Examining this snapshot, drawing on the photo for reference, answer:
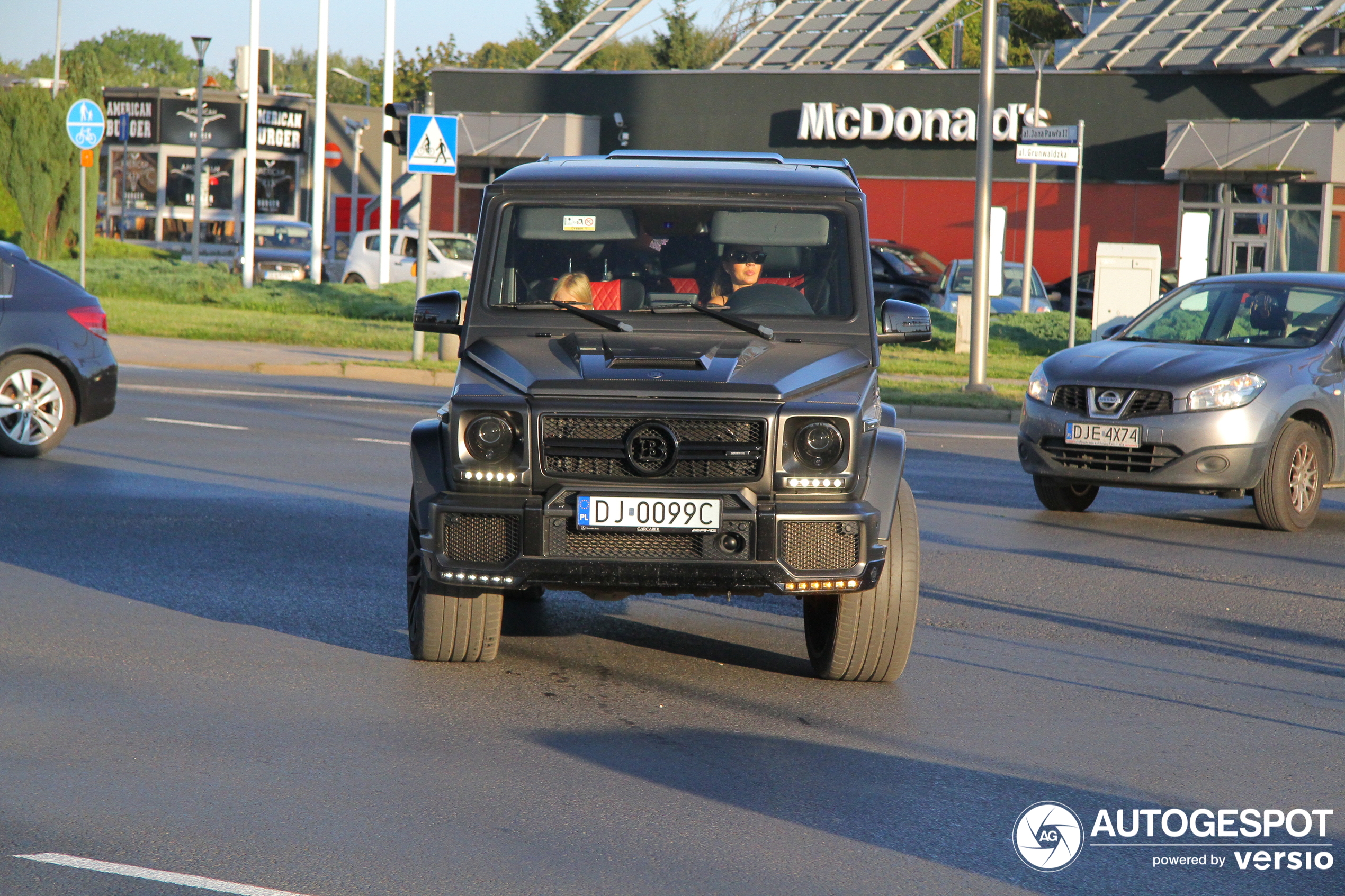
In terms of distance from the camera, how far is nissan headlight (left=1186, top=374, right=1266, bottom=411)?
1070 centimetres

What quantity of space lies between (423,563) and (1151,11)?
39471mm

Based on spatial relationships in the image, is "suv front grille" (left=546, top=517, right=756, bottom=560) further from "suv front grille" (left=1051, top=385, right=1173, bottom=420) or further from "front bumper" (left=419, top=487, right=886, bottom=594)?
"suv front grille" (left=1051, top=385, right=1173, bottom=420)

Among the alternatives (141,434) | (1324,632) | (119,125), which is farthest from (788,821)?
(119,125)

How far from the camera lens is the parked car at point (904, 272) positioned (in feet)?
109

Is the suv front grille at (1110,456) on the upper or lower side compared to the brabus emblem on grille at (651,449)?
lower

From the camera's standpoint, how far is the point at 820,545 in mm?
5973

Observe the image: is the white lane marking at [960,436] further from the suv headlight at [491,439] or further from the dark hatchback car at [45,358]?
the suv headlight at [491,439]

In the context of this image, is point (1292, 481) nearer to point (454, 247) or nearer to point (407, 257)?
point (454, 247)

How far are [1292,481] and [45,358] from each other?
30.4 feet

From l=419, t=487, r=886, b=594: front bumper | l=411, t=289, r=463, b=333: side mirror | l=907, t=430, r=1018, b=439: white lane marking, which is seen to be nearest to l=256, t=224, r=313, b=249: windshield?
l=907, t=430, r=1018, b=439: white lane marking

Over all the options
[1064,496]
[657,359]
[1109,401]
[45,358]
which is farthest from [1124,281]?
[657,359]

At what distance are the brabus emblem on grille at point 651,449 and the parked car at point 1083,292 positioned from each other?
30.1 metres

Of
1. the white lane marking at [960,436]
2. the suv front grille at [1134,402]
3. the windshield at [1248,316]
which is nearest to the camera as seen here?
the suv front grille at [1134,402]

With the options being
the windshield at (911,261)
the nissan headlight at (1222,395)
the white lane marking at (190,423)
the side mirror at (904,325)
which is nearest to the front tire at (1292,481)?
the nissan headlight at (1222,395)
